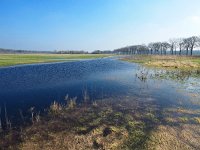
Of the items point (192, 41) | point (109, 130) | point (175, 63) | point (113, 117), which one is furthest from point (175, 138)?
point (192, 41)

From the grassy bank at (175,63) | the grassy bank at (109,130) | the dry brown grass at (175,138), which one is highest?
the grassy bank at (175,63)

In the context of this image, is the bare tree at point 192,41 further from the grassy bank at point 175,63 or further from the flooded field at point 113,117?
the flooded field at point 113,117

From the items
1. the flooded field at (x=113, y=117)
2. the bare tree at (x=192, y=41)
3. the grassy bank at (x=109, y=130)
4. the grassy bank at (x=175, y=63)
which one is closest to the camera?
the grassy bank at (x=109, y=130)

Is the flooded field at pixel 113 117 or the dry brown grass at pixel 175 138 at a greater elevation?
the flooded field at pixel 113 117

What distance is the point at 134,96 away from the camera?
23594mm

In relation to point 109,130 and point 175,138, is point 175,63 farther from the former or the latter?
point 109,130

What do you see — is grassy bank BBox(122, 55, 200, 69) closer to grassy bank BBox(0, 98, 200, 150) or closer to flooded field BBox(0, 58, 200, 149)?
flooded field BBox(0, 58, 200, 149)

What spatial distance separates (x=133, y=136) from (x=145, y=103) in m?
8.60

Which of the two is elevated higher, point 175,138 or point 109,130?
point 109,130

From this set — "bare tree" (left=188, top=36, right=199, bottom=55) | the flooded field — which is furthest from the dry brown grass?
"bare tree" (left=188, top=36, right=199, bottom=55)

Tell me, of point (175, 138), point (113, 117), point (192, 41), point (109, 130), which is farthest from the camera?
point (192, 41)

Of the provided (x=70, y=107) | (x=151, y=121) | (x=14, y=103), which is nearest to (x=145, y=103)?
(x=151, y=121)

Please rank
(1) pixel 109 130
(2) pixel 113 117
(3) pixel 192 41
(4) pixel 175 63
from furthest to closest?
(3) pixel 192 41 < (4) pixel 175 63 < (2) pixel 113 117 < (1) pixel 109 130

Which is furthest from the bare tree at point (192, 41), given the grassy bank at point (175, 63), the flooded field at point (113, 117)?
the flooded field at point (113, 117)
